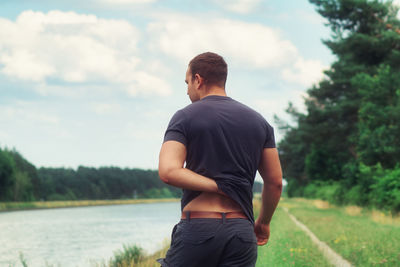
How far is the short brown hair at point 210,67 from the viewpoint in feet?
10.0

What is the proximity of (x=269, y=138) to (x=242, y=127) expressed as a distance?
0.81 feet

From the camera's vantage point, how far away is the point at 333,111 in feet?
110

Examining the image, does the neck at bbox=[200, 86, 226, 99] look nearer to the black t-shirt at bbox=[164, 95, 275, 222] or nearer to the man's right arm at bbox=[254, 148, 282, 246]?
the black t-shirt at bbox=[164, 95, 275, 222]

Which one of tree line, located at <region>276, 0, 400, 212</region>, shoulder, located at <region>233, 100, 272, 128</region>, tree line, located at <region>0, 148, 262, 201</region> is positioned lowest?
tree line, located at <region>0, 148, 262, 201</region>

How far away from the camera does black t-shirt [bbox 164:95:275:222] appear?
291cm

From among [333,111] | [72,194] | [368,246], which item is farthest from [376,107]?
[72,194]

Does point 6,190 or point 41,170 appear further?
point 41,170

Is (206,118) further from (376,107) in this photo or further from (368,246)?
(376,107)

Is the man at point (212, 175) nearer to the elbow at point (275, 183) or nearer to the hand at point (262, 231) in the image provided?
the elbow at point (275, 183)

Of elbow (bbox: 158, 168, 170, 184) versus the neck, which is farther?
the neck

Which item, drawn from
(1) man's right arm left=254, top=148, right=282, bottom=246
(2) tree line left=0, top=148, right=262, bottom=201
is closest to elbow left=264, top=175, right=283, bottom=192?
(1) man's right arm left=254, top=148, right=282, bottom=246

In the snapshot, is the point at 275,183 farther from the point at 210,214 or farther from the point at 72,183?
the point at 72,183

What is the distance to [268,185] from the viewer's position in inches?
129

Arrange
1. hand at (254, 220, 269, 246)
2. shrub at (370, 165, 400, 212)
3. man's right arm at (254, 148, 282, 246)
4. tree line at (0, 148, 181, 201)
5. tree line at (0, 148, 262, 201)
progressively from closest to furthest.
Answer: man's right arm at (254, 148, 282, 246), hand at (254, 220, 269, 246), shrub at (370, 165, 400, 212), tree line at (0, 148, 181, 201), tree line at (0, 148, 262, 201)
